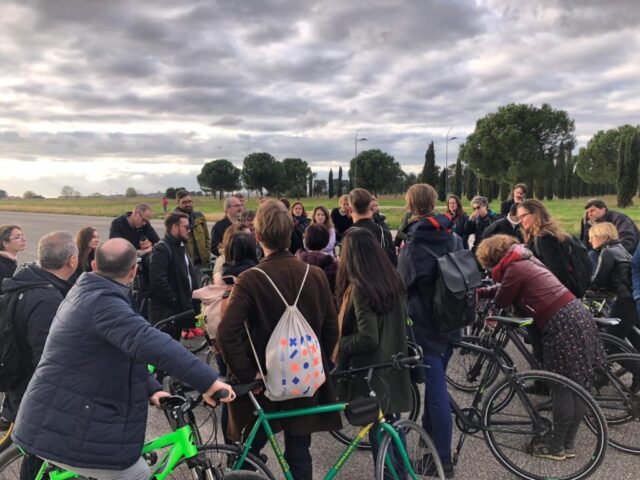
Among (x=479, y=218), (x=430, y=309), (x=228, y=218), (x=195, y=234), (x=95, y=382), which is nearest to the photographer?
(x=95, y=382)

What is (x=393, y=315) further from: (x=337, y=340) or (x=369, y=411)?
(x=369, y=411)

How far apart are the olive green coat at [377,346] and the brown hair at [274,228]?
0.59m

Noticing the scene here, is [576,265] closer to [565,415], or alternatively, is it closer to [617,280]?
[617,280]

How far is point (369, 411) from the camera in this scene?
96.4 inches

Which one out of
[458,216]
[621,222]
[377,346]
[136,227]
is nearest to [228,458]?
[377,346]

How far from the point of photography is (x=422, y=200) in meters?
3.43

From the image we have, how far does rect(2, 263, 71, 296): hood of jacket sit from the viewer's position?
2779mm

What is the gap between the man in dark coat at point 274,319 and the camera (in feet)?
7.80

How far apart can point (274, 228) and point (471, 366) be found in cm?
241

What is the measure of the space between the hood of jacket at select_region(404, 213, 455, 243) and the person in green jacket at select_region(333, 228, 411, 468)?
50cm

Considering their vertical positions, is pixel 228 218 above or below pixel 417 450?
above

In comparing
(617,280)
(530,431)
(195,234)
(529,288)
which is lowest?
(530,431)

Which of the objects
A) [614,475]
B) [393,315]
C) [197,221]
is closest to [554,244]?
[614,475]

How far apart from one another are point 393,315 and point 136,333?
1.61 m
